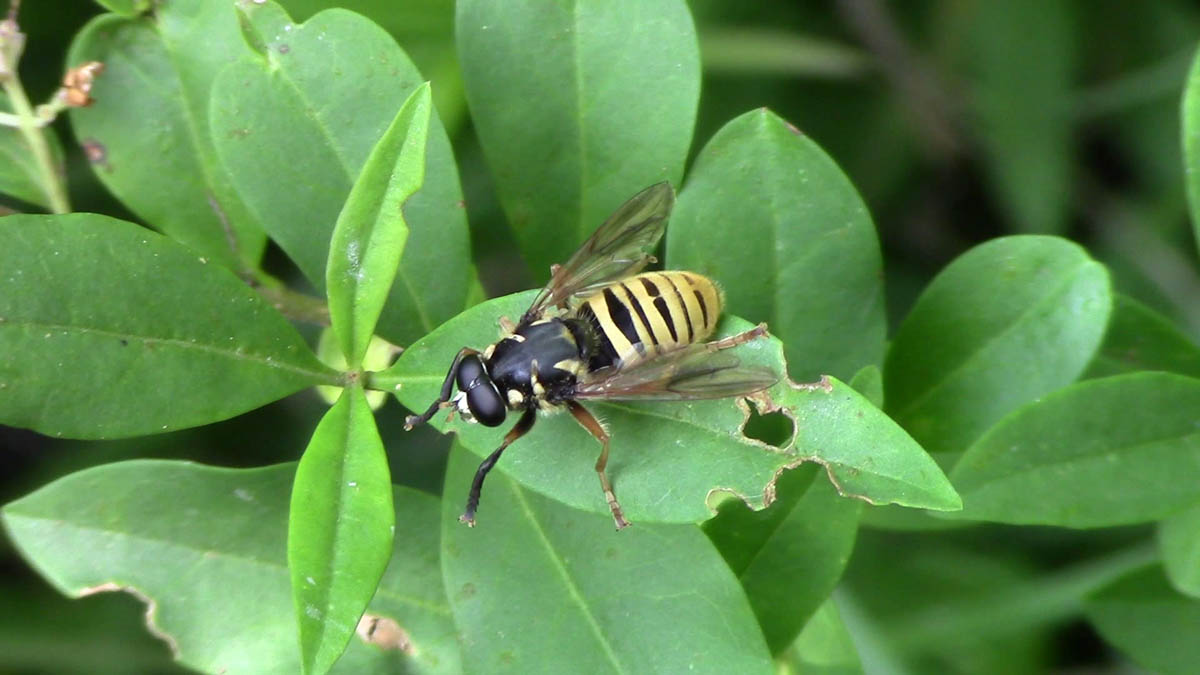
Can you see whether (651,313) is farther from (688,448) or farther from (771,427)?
(688,448)

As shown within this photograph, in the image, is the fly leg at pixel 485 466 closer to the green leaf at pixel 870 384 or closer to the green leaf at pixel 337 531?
the green leaf at pixel 337 531

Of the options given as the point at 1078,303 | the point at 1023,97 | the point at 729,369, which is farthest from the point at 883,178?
the point at 729,369

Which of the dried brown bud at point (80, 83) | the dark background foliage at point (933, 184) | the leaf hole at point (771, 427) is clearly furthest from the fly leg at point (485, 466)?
the dark background foliage at point (933, 184)

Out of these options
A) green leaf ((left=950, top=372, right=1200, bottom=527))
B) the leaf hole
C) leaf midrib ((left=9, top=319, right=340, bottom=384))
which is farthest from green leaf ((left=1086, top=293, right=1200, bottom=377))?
leaf midrib ((left=9, top=319, right=340, bottom=384))

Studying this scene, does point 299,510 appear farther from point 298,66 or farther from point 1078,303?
point 1078,303

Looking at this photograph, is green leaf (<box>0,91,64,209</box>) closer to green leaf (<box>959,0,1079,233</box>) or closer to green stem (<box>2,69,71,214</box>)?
green stem (<box>2,69,71,214</box>)

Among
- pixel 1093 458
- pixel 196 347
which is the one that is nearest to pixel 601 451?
pixel 196 347
